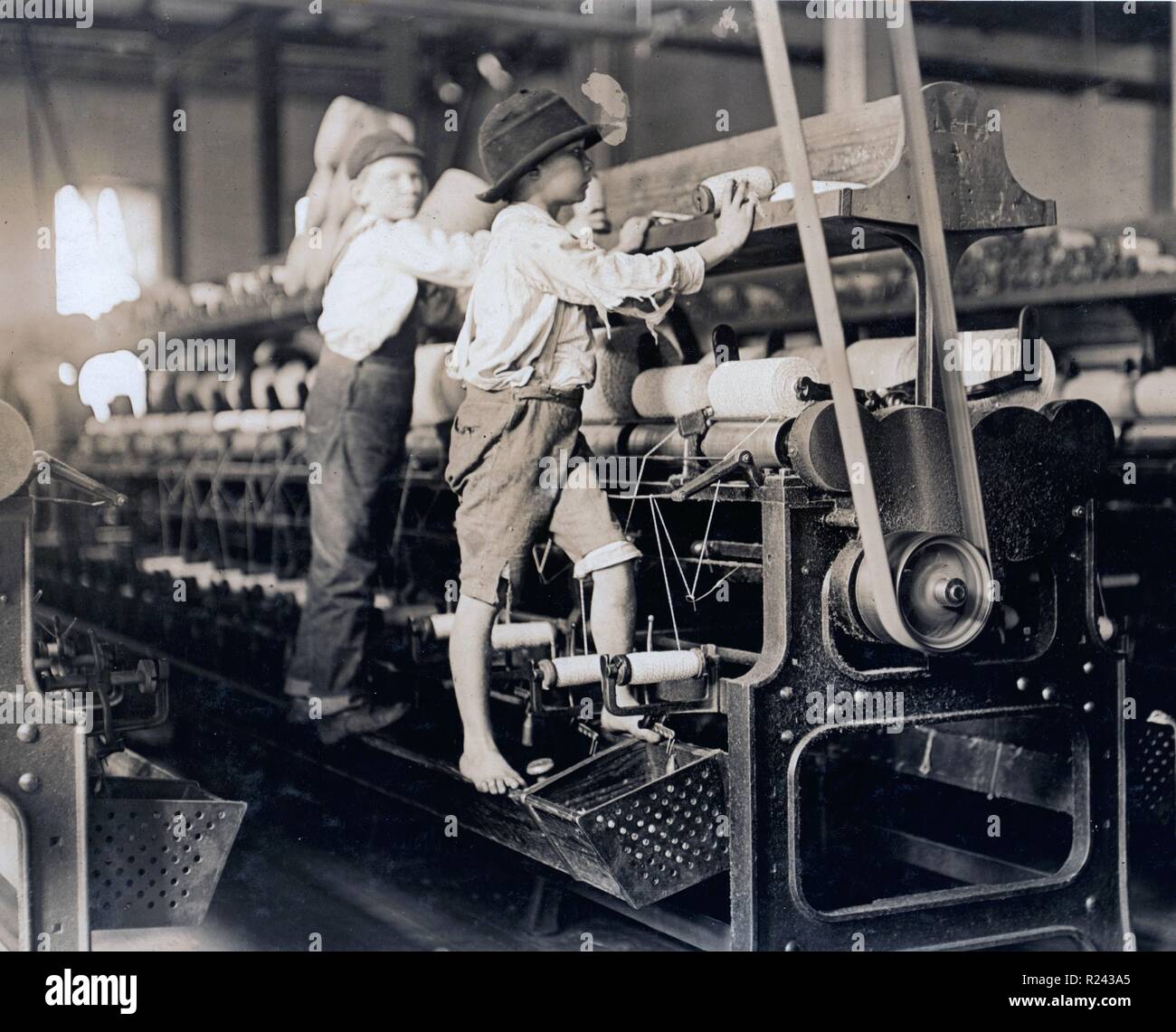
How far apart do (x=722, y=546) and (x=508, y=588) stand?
457 millimetres

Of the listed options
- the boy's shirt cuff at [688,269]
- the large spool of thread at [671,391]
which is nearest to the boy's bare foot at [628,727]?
the large spool of thread at [671,391]

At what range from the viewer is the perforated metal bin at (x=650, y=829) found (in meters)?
2.74

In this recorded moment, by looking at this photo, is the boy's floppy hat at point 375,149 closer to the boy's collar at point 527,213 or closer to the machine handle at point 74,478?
the boy's collar at point 527,213

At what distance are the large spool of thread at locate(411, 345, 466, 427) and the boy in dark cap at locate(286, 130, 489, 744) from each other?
0.50 feet

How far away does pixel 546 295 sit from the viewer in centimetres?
302

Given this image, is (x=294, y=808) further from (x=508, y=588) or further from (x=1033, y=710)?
(x=1033, y=710)

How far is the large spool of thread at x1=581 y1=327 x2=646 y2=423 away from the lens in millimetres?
3377

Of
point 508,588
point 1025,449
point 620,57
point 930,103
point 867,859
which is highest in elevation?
point 620,57

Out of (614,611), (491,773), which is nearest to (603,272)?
(614,611)

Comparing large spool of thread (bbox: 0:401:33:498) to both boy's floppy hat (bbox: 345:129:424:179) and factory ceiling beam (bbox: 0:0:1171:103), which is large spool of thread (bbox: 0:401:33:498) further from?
boy's floppy hat (bbox: 345:129:424:179)

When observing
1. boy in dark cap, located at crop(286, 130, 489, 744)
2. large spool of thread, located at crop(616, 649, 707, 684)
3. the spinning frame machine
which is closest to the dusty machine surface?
the spinning frame machine

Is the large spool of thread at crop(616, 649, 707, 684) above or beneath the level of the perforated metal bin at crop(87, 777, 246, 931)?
above
